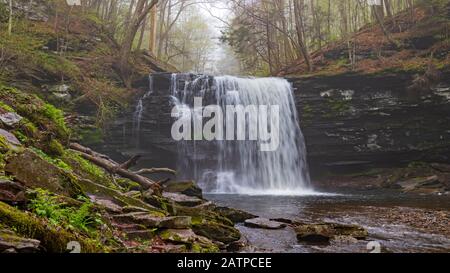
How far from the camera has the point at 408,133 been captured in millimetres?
18391

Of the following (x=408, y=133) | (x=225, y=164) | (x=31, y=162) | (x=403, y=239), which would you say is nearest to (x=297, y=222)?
(x=403, y=239)

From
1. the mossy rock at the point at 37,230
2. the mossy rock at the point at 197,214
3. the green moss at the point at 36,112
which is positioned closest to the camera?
the mossy rock at the point at 37,230

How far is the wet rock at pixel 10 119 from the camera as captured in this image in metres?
6.93

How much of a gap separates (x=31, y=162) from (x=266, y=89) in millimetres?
15469

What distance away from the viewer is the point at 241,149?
19.4 m

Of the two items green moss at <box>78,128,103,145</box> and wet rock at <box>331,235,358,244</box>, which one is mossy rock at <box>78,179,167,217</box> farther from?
green moss at <box>78,128,103,145</box>

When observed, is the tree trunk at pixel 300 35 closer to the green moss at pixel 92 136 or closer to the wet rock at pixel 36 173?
the green moss at pixel 92 136

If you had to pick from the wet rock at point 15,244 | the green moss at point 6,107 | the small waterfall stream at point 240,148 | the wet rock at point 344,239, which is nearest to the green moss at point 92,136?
the small waterfall stream at point 240,148

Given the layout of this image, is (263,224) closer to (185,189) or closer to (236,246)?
(236,246)

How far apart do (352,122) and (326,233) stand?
42.2ft

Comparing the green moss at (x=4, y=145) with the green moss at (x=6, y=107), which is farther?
the green moss at (x=6, y=107)

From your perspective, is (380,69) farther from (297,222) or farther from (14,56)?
(14,56)

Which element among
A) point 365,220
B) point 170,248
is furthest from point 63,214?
point 365,220

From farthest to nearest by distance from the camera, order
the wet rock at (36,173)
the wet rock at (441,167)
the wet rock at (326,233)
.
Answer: the wet rock at (441,167) → the wet rock at (326,233) → the wet rock at (36,173)
